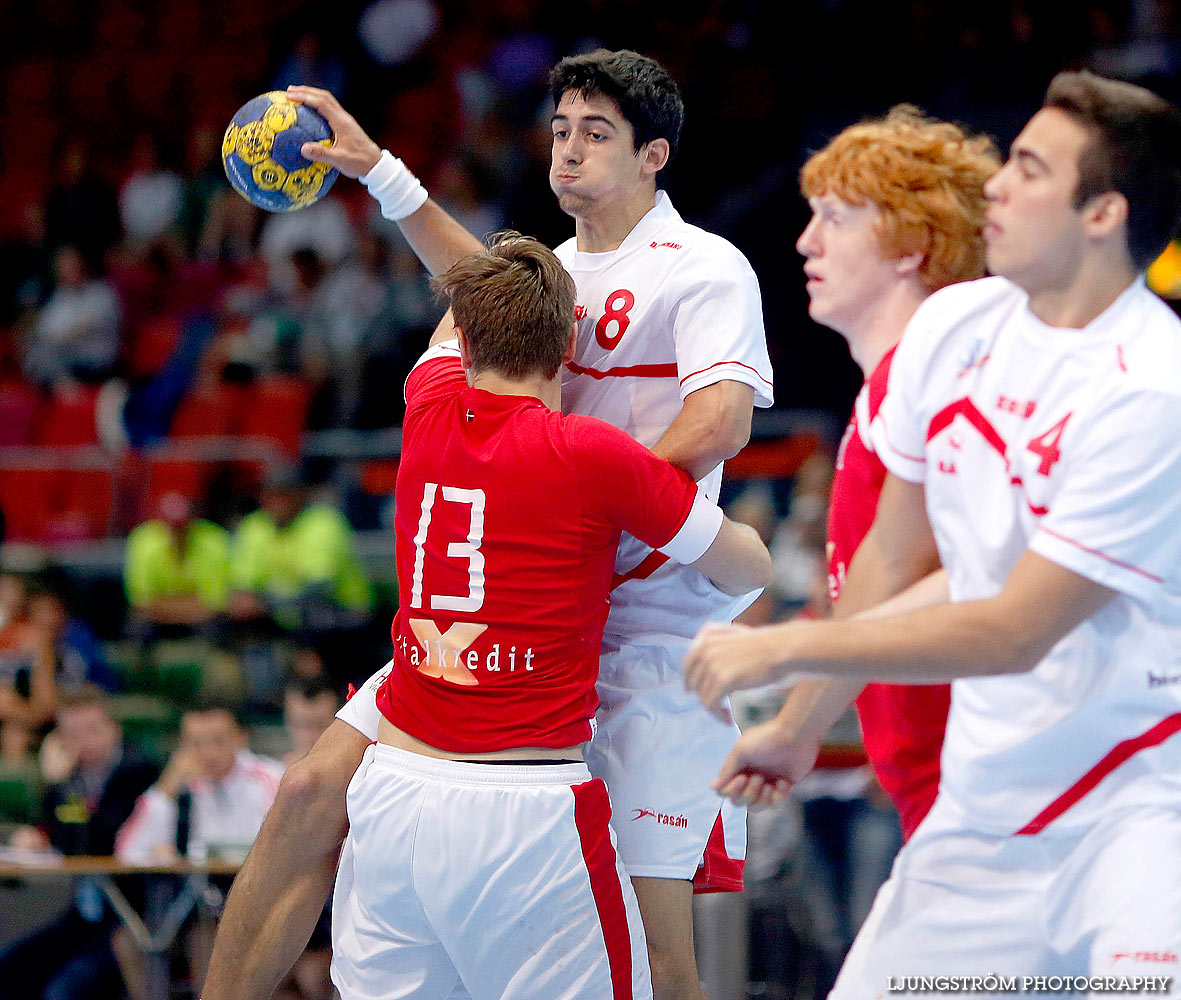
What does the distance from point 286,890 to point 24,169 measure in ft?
45.8

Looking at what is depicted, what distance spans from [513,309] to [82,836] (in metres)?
4.59

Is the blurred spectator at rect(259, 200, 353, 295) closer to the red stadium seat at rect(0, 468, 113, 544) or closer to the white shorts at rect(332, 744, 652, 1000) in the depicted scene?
the red stadium seat at rect(0, 468, 113, 544)

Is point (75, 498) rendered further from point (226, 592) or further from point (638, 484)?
point (638, 484)

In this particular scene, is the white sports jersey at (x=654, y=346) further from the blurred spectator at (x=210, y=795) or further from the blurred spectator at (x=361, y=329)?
the blurred spectator at (x=361, y=329)

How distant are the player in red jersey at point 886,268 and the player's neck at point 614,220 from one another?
2.71ft

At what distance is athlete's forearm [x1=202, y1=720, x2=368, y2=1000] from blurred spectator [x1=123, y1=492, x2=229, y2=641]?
6.95 m

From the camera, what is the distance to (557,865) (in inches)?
143

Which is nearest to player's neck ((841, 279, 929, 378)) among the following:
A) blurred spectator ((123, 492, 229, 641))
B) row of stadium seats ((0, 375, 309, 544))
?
blurred spectator ((123, 492, 229, 641))

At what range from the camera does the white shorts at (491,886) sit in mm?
3578

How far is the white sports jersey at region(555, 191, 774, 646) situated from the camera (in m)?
4.07

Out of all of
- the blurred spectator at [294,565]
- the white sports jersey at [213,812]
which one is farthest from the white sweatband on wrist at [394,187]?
the blurred spectator at [294,565]

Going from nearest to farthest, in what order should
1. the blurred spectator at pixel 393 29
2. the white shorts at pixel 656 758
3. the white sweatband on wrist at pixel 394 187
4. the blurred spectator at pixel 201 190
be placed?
1. the white shorts at pixel 656 758
2. the white sweatband on wrist at pixel 394 187
3. the blurred spectator at pixel 393 29
4. the blurred spectator at pixel 201 190

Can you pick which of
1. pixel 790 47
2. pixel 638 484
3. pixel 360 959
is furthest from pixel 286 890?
pixel 790 47

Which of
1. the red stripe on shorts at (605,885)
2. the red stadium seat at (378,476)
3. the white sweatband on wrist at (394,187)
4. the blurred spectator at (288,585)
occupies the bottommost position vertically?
the blurred spectator at (288,585)
